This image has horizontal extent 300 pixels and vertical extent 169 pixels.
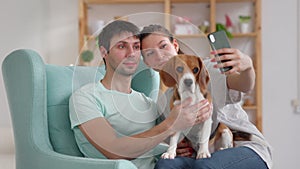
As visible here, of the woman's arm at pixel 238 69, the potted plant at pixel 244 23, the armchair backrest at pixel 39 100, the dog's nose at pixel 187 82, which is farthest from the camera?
the potted plant at pixel 244 23

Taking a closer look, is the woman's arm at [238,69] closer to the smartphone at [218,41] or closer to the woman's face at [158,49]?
the smartphone at [218,41]

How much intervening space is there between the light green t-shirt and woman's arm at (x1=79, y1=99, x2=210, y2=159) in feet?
0.09

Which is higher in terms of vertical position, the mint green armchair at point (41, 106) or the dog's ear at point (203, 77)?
the dog's ear at point (203, 77)

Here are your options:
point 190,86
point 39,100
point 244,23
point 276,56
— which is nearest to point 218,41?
point 190,86

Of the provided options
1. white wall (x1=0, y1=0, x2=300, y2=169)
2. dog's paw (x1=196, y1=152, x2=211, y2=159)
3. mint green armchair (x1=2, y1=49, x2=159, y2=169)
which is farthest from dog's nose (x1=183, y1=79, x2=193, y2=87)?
white wall (x1=0, y1=0, x2=300, y2=169)

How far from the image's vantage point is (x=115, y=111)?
155 centimetres

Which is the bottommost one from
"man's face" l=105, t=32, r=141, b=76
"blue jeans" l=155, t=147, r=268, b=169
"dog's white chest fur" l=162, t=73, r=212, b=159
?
"blue jeans" l=155, t=147, r=268, b=169

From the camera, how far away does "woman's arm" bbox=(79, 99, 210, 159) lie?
141 centimetres

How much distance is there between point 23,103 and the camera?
5.29 ft

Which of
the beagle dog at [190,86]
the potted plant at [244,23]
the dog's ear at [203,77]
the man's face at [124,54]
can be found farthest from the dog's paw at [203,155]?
the potted plant at [244,23]

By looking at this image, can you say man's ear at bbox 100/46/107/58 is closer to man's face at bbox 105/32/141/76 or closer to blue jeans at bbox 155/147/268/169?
man's face at bbox 105/32/141/76

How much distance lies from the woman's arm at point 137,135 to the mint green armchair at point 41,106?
0.29ft

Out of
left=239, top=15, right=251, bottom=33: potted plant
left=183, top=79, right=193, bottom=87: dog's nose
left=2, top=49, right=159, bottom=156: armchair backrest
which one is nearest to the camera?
left=183, top=79, right=193, bottom=87: dog's nose

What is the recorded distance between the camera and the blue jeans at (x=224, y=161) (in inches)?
56.3
